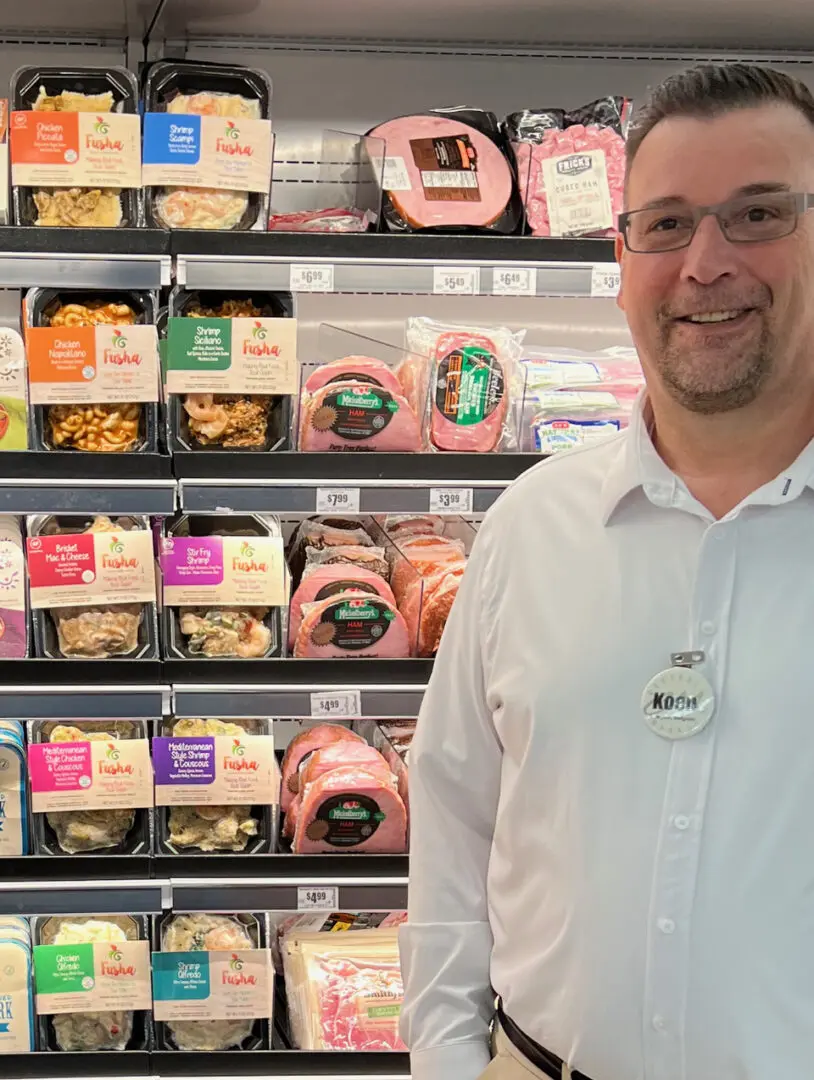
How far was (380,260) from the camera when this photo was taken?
266cm

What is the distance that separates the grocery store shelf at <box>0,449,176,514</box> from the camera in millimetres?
2637

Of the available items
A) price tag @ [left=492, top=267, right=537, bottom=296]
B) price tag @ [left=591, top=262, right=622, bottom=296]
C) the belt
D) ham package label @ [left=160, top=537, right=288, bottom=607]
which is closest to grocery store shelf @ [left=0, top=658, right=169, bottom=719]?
ham package label @ [left=160, top=537, right=288, bottom=607]

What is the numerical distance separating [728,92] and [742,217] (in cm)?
15

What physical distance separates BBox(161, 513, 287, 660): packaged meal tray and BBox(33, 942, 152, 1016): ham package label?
0.67m

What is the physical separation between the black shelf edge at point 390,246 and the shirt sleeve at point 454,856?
123 cm

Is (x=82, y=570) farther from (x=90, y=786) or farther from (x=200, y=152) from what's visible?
(x=200, y=152)

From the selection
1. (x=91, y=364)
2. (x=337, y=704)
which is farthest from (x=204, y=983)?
(x=91, y=364)

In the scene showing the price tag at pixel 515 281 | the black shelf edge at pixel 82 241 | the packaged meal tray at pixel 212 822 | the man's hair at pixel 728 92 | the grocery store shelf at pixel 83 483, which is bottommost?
the packaged meal tray at pixel 212 822

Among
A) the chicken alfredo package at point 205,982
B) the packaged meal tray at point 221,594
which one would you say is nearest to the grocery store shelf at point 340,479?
the packaged meal tray at point 221,594

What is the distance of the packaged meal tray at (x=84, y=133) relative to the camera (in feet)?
8.54

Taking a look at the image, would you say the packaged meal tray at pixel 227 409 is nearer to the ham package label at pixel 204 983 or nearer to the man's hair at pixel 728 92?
the ham package label at pixel 204 983

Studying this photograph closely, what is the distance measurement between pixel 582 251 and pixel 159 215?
894mm

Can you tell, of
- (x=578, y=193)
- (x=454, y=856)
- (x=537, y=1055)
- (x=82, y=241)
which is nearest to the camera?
(x=537, y=1055)

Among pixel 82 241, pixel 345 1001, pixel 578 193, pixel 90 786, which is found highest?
pixel 578 193
